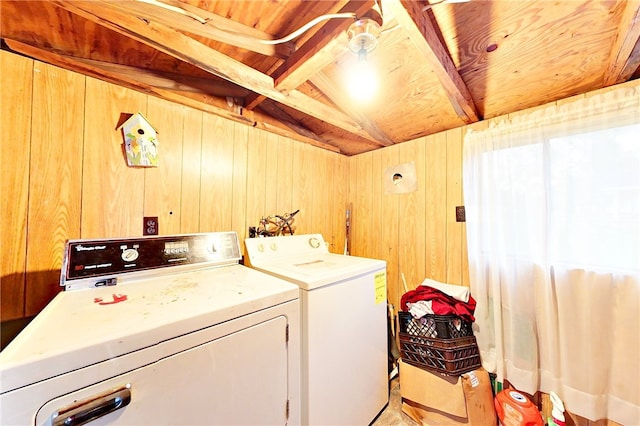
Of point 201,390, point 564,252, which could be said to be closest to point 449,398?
point 564,252

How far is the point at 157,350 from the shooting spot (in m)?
0.63

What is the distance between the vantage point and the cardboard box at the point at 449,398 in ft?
4.31

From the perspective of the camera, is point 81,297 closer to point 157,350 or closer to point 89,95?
point 157,350

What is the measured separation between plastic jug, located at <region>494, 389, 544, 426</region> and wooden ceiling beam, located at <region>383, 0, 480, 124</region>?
1825 millimetres

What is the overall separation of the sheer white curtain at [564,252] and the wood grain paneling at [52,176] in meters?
2.40

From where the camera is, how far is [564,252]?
1238mm

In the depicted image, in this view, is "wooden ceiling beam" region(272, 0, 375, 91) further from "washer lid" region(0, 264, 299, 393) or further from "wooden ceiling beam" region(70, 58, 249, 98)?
"washer lid" region(0, 264, 299, 393)

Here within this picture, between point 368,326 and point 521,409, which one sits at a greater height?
point 368,326

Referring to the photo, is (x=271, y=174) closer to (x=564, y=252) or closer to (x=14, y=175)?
(x=14, y=175)

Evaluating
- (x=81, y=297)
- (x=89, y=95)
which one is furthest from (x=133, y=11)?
(x=81, y=297)

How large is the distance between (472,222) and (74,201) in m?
2.39

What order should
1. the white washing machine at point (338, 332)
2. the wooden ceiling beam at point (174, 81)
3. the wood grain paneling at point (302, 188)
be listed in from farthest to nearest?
the wood grain paneling at point (302, 188) < the wooden ceiling beam at point (174, 81) < the white washing machine at point (338, 332)

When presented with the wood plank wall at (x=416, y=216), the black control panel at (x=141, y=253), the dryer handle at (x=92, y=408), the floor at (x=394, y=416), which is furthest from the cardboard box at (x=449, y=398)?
the dryer handle at (x=92, y=408)

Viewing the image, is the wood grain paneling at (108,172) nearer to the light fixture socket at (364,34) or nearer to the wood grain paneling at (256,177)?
the wood grain paneling at (256,177)
